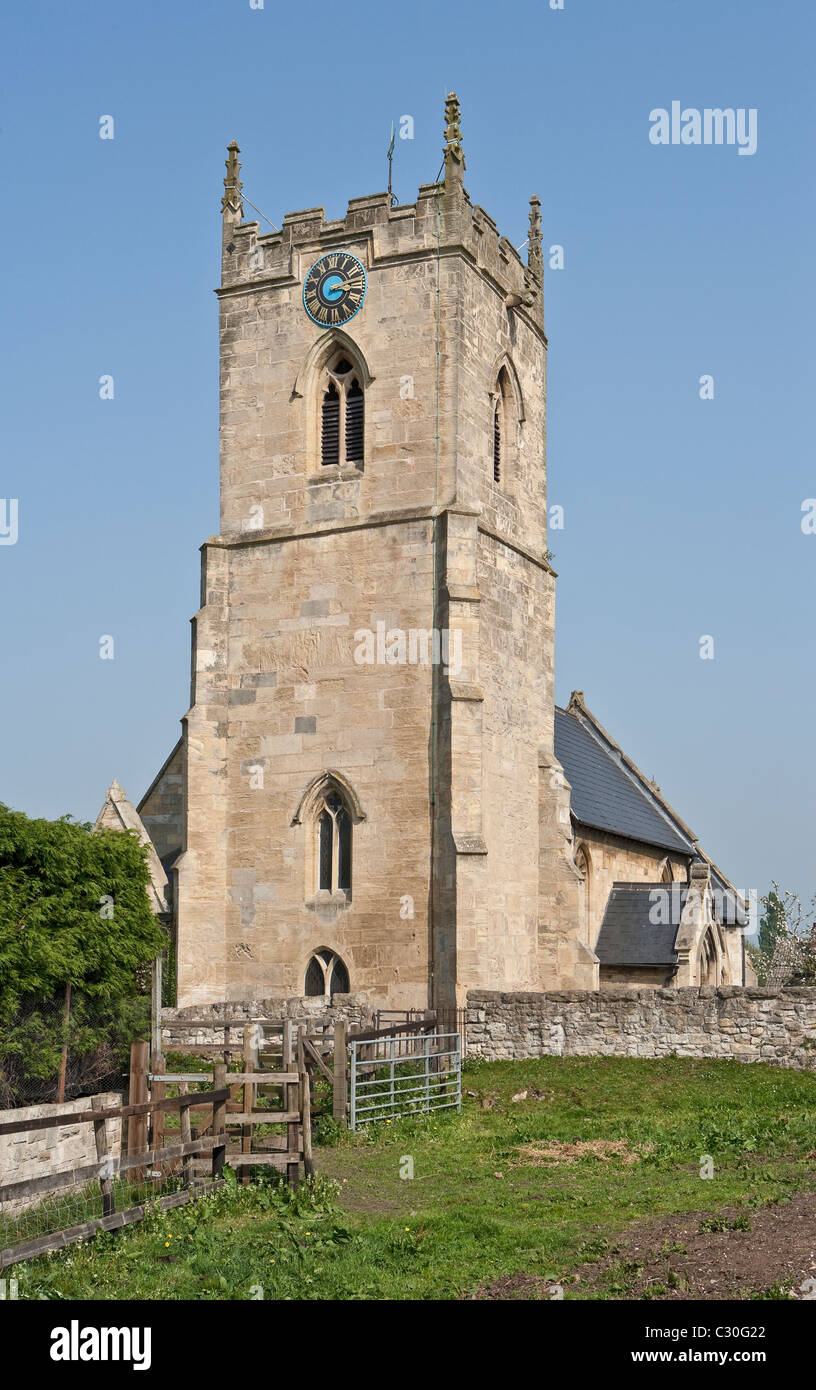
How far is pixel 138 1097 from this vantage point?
17.1m

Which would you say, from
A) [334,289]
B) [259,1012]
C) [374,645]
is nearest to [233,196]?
[334,289]

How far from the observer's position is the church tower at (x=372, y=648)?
1084 inches

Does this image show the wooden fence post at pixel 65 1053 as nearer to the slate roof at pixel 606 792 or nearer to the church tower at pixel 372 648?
the church tower at pixel 372 648

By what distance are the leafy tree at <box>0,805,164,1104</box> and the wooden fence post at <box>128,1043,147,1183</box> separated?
717 centimetres

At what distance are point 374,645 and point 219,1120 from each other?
44.9ft

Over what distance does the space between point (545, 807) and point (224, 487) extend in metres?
9.55

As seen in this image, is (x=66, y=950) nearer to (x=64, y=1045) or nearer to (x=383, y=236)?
(x=64, y=1045)

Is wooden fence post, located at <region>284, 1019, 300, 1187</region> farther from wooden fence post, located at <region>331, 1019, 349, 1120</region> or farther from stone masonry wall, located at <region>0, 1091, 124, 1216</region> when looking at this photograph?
stone masonry wall, located at <region>0, 1091, 124, 1216</region>

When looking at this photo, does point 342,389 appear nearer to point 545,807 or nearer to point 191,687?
point 191,687

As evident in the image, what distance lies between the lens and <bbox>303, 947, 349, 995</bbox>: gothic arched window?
1102 inches

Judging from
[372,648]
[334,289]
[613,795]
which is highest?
[334,289]

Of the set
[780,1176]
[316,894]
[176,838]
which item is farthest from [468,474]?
[780,1176]

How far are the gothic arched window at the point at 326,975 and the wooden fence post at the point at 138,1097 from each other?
10516 millimetres

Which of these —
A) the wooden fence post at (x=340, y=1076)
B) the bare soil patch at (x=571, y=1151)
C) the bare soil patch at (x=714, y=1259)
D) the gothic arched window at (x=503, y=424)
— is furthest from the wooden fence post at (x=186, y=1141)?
the gothic arched window at (x=503, y=424)
